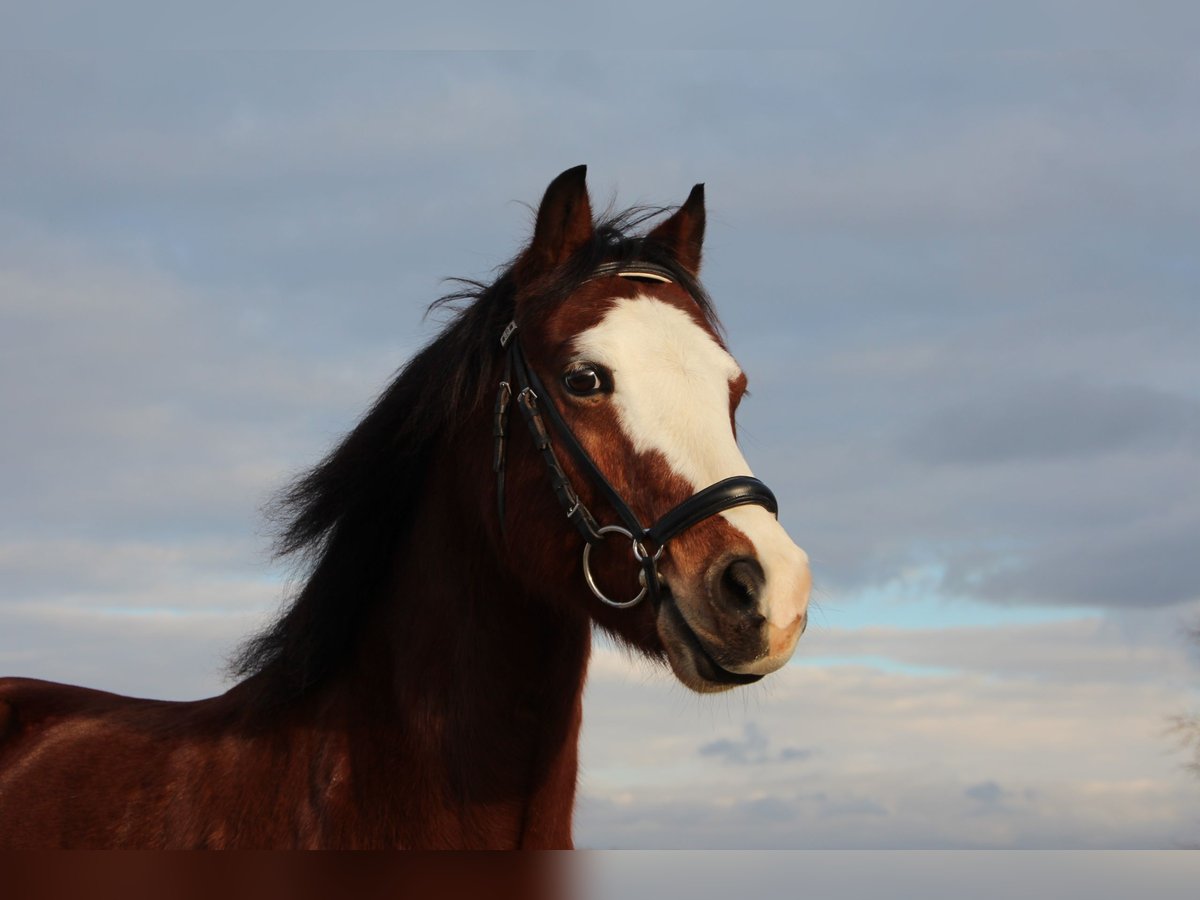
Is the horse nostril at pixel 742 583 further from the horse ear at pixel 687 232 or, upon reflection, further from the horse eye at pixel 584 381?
the horse ear at pixel 687 232

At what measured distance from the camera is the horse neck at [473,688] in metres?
4.94

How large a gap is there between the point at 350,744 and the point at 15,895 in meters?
1.40

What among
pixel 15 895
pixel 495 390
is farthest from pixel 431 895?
pixel 495 390

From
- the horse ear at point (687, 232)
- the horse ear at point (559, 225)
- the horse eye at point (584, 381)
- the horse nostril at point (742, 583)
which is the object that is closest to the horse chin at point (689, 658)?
the horse nostril at point (742, 583)

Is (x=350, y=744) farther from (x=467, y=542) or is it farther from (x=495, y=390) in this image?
(x=495, y=390)

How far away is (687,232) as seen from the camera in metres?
6.16

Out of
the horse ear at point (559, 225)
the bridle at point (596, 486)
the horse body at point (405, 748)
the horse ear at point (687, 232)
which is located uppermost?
the horse ear at point (687, 232)

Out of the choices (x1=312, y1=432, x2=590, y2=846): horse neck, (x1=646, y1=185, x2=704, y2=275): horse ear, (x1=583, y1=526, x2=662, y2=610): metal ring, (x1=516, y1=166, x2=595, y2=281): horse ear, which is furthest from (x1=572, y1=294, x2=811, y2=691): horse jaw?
(x1=646, y1=185, x2=704, y2=275): horse ear

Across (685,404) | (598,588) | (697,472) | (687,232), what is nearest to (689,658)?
(598,588)

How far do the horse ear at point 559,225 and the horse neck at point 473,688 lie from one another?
3.09 ft

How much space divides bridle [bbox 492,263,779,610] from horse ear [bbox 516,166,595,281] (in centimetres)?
A: 25

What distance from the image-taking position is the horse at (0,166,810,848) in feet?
15.0

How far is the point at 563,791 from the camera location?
16.9ft

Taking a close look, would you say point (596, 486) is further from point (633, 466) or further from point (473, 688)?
point (473, 688)
